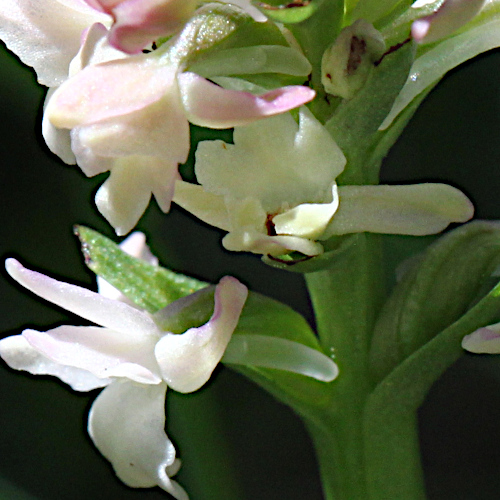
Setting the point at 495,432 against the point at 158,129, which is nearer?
the point at 158,129

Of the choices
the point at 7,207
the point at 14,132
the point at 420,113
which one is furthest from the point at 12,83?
the point at 420,113

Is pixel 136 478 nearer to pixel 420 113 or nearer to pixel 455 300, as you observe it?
pixel 455 300

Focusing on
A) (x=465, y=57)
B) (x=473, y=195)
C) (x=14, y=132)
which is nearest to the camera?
(x=465, y=57)

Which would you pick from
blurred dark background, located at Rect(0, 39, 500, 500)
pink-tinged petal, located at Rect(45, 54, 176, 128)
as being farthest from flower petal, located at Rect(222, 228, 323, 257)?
blurred dark background, located at Rect(0, 39, 500, 500)

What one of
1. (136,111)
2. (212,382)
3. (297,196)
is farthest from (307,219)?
(212,382)

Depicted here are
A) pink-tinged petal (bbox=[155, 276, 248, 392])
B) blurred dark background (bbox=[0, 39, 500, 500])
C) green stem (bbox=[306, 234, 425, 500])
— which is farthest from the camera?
blurred dark background (bbox=[0, 39, 500, 500])

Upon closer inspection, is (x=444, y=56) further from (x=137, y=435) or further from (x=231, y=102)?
(x=137, y=435)

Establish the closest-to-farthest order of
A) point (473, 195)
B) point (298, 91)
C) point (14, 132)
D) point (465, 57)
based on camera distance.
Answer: point (298, 91)
point (465, 57)
point (473, 195)
point (14, 132)

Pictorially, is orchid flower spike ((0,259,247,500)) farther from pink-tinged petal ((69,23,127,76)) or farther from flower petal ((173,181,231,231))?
pink-tinged petal ((69,23,127,76))
